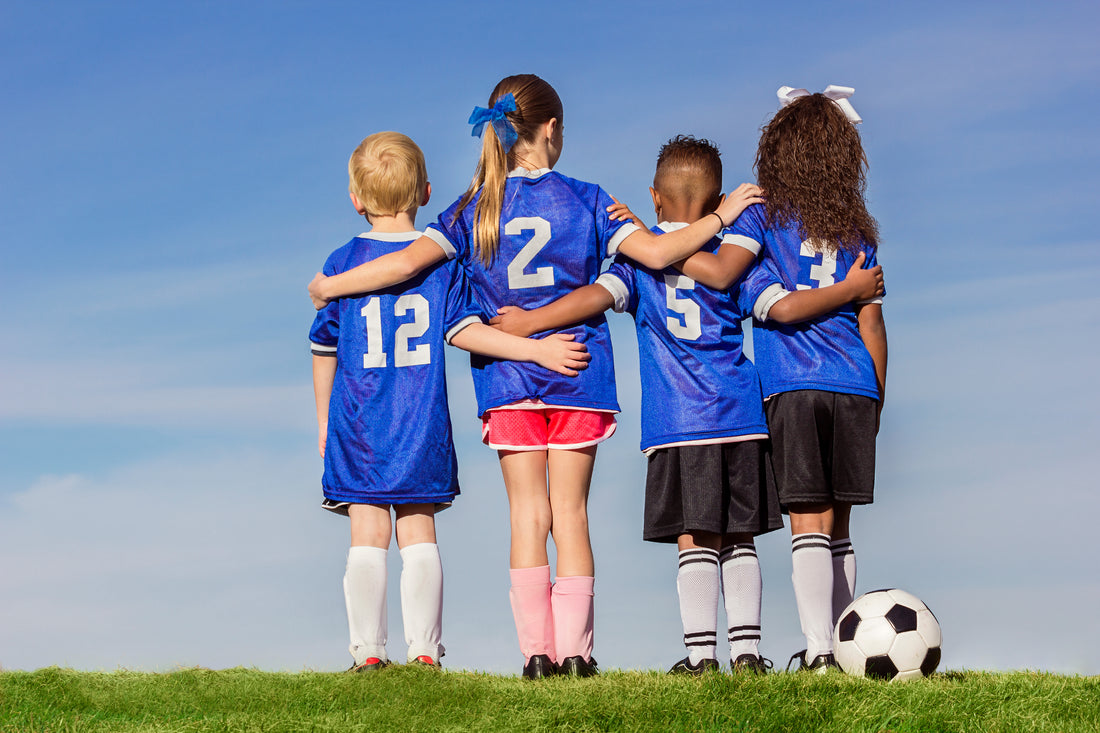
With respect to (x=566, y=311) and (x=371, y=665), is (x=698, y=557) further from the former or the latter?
(x=371, y=665)

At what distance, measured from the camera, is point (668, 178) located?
6.17 m

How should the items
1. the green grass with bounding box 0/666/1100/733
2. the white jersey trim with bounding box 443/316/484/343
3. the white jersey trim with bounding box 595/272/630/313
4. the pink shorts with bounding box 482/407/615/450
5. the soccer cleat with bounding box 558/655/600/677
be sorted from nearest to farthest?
the green grass with bounding box 0/666/1100/733 → the soccer cleat with bounding box 558/655/600/677 → the pink shorts with bounding box 482/407/615/450 → the white jersey trim with bounding box 595/272/630/313 → the white jersey trim with bounding box 443/316/484/343

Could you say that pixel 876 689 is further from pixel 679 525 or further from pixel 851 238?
pixel 851 238

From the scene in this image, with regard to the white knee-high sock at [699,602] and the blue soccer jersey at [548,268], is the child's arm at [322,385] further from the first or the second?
the white knee-high sock at [699,602]

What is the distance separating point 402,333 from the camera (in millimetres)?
6328

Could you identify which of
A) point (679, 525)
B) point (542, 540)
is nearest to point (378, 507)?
point (542, 540)

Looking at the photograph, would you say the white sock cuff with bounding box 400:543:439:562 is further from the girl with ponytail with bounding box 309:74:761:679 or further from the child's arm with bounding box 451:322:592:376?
the child's arm with bounding box 451:322:592:376

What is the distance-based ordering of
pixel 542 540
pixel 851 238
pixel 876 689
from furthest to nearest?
pixel 851 238, pixel 542 540, pixel 876 689

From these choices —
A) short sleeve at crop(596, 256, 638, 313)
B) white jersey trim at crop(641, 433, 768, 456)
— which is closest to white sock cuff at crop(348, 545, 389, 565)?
white jersey trim at crop(641, 433, 768, 456)

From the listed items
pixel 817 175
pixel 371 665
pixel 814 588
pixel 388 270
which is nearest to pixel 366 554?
pixel 371 665

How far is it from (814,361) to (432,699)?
2.72 metres

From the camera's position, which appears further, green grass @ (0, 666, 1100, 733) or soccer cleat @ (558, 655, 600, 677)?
soccer cleat @ (558, 655, 600, 677)

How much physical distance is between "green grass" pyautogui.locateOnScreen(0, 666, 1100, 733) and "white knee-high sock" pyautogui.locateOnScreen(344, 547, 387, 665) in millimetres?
252

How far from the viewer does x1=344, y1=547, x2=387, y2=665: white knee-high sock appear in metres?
6.25
